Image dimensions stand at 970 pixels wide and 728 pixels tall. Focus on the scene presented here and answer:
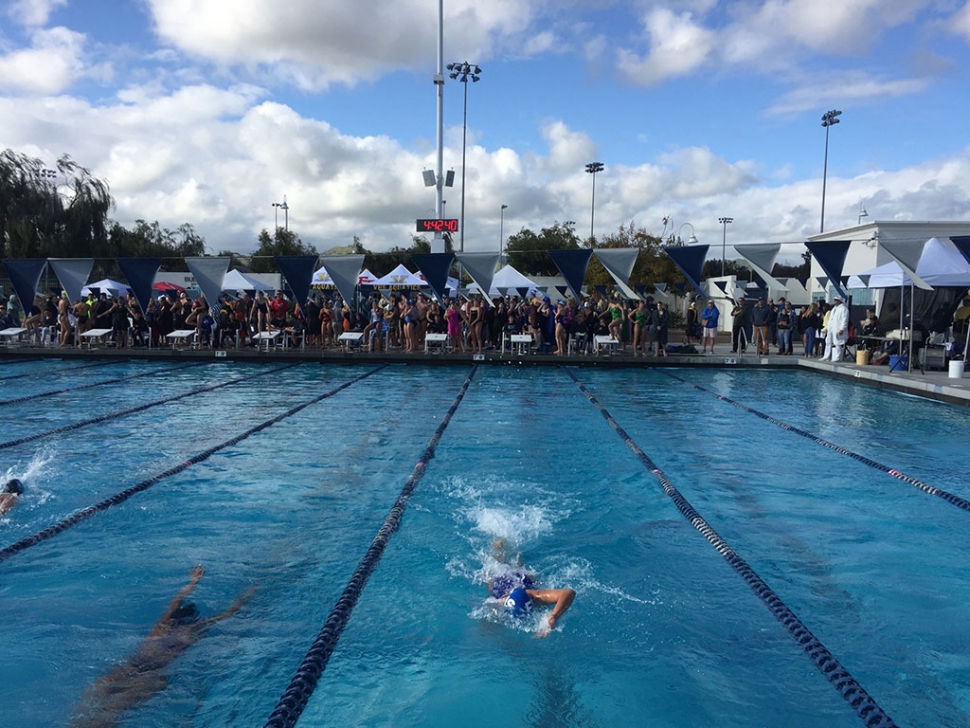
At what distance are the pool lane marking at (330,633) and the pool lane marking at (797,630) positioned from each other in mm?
2468

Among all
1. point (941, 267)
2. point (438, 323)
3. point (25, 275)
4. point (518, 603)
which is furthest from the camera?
point (438, 323)

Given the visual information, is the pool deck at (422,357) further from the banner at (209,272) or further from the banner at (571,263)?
the banner at (571,263)

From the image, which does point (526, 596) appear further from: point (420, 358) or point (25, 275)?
point (25, 275)

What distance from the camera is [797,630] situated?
159 inches

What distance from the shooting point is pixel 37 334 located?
1866 cm

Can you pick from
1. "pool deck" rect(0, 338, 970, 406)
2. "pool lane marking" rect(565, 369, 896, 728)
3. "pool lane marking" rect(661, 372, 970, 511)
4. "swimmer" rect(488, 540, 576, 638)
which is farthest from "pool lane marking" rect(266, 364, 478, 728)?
"pool deck" rect(0, 338, 970, 406)

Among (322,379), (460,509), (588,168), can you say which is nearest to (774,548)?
(460,509)

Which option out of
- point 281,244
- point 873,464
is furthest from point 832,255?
point 281,244

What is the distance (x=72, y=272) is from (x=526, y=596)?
17396 millimetres

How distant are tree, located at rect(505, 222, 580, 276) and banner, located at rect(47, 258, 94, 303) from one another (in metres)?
31.9

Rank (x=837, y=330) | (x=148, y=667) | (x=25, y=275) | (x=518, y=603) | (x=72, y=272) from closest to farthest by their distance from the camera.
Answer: (x=148, y=667), (x=518, y=603), (x=837, y=330), (x=72, y=272), (x=25, y=275)

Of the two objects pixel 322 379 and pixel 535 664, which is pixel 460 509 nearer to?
pixel 535 664

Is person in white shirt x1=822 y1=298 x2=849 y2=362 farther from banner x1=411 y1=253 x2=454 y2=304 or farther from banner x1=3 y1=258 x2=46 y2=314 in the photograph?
banner x1=3 y1=258 x2=46 y2=314

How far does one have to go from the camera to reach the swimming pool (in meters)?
3.53
